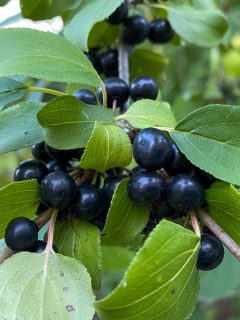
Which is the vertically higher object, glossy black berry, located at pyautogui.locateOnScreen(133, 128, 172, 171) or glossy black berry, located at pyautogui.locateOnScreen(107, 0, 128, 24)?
glossy black berry, located at pyautogui.locateOnScreen(133, 128, 172, 171)

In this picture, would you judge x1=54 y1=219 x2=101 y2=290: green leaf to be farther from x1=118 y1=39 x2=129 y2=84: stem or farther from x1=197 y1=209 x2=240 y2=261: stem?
x1=118 y1=39 x2=129 y2=84: stem

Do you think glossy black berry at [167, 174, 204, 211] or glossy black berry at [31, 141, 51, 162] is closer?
glossy black berry at [167, 174, 204, 211]

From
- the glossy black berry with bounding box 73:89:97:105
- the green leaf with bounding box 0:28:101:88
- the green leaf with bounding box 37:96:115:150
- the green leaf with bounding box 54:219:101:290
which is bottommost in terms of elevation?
the green leaf with bounding box 54:219:101:290

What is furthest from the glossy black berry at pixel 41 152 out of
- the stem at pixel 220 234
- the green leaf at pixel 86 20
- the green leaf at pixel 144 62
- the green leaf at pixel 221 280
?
the green leaf at pixel 221 280

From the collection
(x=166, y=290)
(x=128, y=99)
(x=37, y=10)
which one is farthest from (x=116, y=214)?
(x=37, y=10)

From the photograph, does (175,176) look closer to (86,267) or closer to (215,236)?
(215,236)

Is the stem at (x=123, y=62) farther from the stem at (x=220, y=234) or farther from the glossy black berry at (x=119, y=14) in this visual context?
the stem at (x=220, y=234)

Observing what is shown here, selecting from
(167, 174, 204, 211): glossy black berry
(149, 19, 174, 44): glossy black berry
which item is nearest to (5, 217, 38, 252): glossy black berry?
(167, 174, 204, 211): glossy black berry
